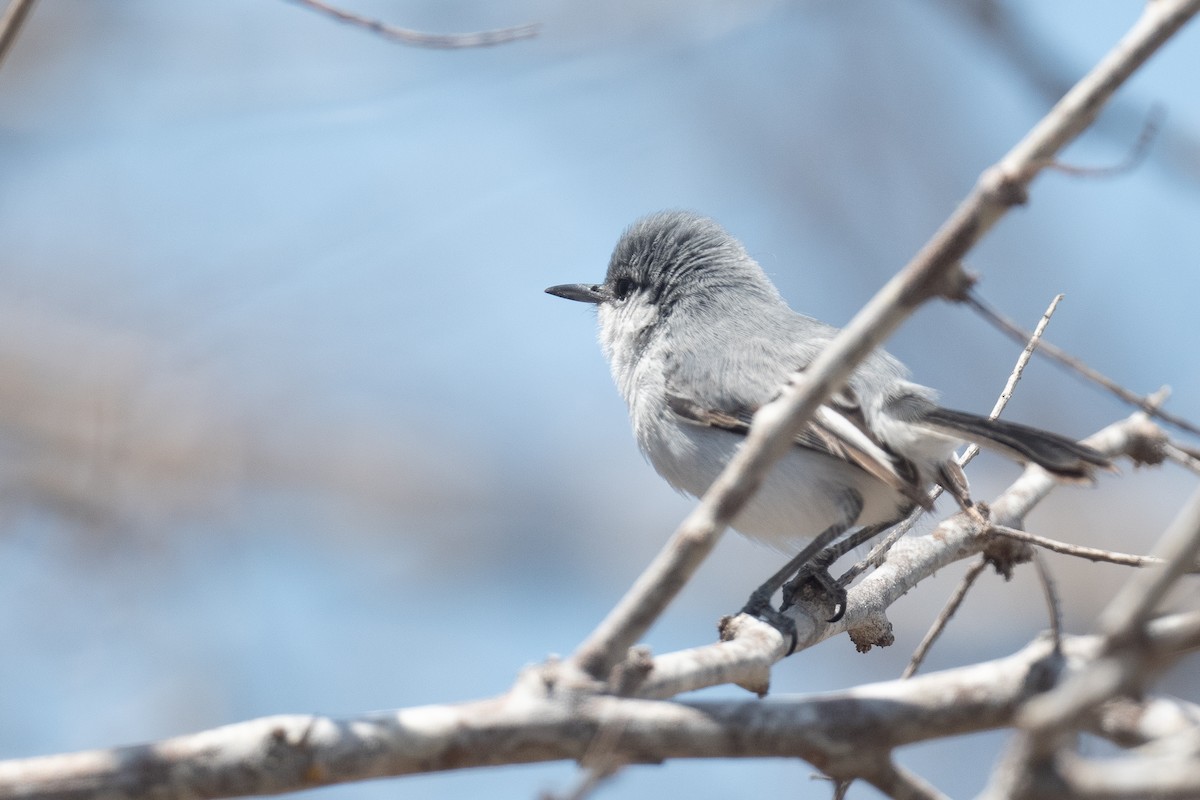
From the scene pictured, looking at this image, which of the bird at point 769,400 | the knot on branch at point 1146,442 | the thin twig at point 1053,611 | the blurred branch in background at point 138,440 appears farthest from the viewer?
the blurred branch in background at point 138,440

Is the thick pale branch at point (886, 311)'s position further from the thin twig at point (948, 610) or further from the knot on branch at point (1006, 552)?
the knot on branch at point (1006, 552)

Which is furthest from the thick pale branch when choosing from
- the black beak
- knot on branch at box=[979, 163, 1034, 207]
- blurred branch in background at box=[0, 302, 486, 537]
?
blurred branch in background at box=[0, 302, 486, 537]

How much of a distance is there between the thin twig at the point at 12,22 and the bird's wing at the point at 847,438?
167cm

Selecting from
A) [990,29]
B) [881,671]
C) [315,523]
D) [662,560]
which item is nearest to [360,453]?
[315,523]

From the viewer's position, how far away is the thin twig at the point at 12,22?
4.74ft

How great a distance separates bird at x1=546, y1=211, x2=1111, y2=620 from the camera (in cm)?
254

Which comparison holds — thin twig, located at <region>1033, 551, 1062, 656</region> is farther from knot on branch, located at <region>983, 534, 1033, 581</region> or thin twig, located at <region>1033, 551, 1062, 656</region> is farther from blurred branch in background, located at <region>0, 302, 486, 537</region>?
blurred branch in background, located at <region>0, 302, 486, 537</region>

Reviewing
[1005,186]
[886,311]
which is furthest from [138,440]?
[1005,186]

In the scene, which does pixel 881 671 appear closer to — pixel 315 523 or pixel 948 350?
pixel 948 350

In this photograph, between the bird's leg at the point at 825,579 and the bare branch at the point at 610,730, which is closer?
the bare branch at the point at 610,730

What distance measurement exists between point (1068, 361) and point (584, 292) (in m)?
2.37

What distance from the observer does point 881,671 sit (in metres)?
5.93

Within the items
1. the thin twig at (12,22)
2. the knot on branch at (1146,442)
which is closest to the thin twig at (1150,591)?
the thin twig at (12,22)

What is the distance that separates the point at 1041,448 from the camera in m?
2.26
